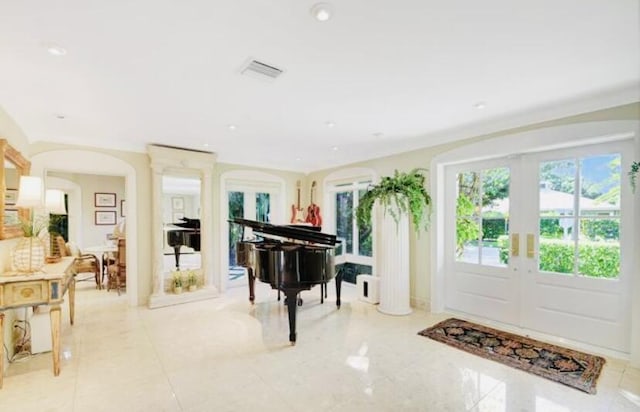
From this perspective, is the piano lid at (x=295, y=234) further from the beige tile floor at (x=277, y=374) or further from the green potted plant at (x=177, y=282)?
the green potted plant at (x=177, y=282)

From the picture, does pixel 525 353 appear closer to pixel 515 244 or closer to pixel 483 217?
pixel 515 244

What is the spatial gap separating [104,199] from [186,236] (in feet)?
11.2

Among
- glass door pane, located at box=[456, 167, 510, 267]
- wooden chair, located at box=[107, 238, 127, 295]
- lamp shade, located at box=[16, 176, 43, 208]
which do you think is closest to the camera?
lamp shade, located at box=[16, 176, 43, 208]

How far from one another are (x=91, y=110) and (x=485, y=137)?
4385 millimetres

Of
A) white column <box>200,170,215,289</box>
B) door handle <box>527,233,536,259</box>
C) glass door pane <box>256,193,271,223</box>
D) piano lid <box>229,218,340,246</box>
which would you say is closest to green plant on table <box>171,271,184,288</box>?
white column <box>200,170,215,289</box>

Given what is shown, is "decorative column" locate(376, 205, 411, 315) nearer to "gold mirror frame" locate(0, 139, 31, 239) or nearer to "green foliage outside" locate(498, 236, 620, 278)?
"green foliage outside" locate(498, 236, 620, 278)

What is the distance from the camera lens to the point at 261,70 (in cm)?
226

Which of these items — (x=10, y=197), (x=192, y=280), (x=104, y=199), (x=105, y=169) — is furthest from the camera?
(x=104, y=199)

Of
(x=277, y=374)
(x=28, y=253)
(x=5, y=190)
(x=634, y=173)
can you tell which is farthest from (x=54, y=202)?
(x=634, y=173)

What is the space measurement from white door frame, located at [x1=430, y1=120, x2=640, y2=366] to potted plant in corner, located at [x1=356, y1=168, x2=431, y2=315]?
21 centimetres

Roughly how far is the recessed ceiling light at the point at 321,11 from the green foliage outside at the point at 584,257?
329 cm

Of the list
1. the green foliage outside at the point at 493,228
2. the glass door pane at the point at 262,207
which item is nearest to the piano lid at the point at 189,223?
the glass door pane at the point at 262,207

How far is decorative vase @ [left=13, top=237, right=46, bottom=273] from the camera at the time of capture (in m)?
2.57

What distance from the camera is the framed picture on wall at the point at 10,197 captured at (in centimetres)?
274
